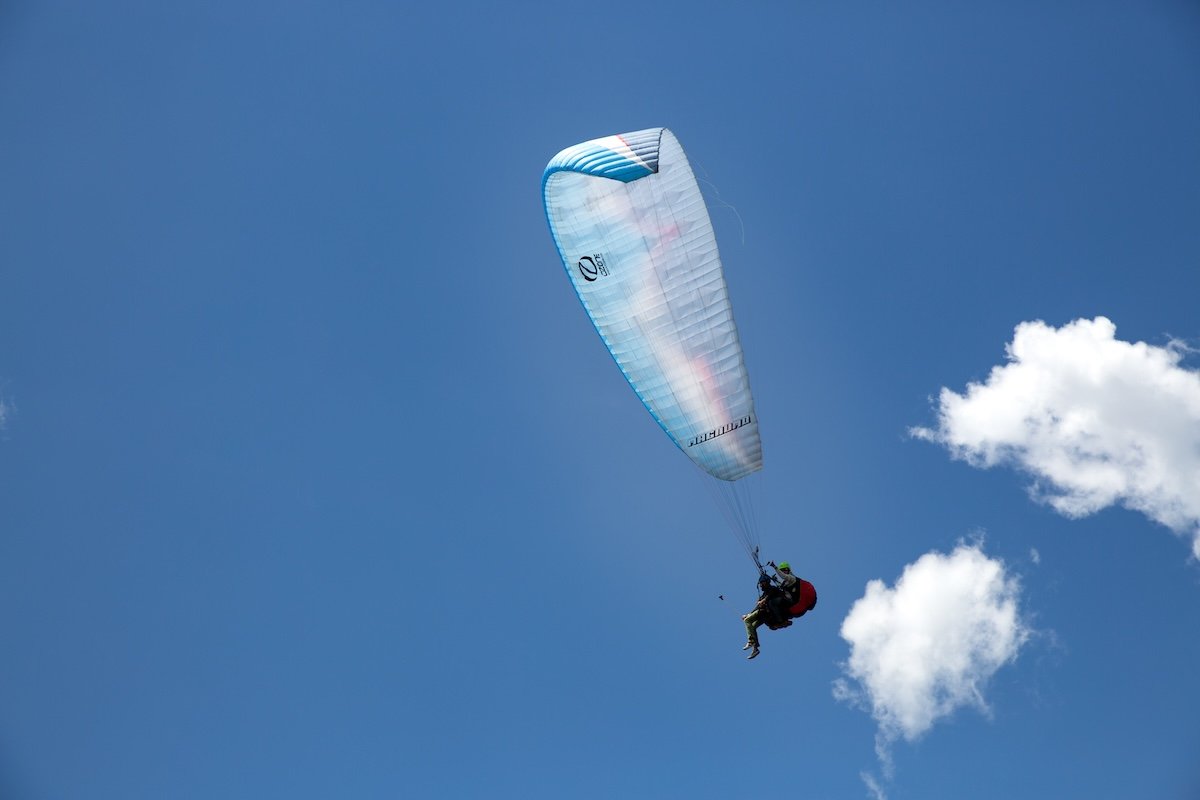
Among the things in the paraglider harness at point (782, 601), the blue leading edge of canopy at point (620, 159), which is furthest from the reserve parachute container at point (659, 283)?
the paraglider harness at point (782, 601)

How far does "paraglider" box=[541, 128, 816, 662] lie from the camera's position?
34062mm

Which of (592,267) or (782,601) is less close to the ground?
(592,267)

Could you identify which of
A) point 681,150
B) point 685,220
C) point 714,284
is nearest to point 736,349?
point 714,284

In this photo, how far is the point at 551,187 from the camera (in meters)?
34.9

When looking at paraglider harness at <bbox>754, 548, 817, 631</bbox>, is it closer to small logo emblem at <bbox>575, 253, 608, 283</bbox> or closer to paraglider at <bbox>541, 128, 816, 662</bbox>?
paraglider at <bbox>541, 128, 816, 662</bbox>

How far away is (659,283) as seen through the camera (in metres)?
34.6

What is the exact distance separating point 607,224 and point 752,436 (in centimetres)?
873

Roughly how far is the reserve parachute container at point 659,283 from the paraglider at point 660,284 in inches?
1.3

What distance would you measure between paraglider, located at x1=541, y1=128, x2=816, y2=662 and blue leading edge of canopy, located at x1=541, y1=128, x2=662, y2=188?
0.03 metres

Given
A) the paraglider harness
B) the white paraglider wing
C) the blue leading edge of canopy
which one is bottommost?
the paraglider harness

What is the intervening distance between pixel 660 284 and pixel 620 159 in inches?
171

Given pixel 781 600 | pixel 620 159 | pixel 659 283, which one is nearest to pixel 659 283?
pixel 659 283

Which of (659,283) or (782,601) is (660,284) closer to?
(659,283)

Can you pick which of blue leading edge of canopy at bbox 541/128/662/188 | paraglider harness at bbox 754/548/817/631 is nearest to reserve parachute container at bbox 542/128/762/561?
blue leading edge of canopy at bbox 541/128/662/188
